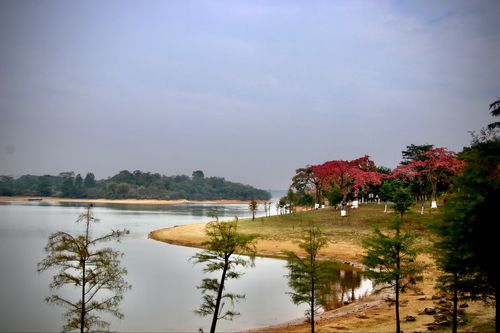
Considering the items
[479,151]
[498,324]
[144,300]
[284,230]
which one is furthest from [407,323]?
[284,230]

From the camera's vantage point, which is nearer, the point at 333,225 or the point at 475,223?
the point at 475,223

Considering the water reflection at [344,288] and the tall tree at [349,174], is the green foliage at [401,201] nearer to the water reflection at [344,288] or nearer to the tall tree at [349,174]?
the water reflection at [344,288]

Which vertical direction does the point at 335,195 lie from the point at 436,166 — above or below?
below

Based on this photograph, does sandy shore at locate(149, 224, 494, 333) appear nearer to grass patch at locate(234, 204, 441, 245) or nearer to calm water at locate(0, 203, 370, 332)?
calm water at locate(0, 203, 370, 332)

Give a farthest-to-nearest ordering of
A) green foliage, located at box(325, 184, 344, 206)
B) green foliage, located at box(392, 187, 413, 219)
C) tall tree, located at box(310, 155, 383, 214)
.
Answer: green foliage, located at box(325, 184, 344, 206), tall tree, located at box(310, 155, 383, 214), green foliage, located at box(392, 187, 413, 219)

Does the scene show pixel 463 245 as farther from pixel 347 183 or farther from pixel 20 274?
pixel 347 183

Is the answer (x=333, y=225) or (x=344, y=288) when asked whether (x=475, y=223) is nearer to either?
(x=344, y=288)

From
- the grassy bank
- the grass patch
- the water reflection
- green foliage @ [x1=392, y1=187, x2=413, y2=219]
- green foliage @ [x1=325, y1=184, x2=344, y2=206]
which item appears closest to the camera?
the grassy bank

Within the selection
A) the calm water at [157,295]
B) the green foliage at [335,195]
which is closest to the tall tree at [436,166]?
the green foliage at [335,195]

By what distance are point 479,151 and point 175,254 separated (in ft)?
173

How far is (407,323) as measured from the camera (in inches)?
1060

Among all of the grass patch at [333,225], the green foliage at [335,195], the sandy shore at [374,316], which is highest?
the green foliage at [335,195]

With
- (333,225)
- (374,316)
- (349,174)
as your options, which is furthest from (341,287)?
(349,174)

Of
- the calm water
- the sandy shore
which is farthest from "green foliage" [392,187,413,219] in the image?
the calm water
